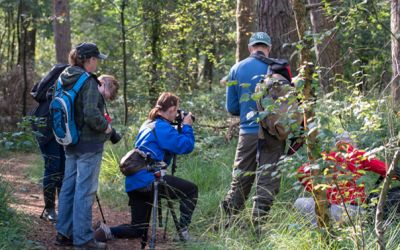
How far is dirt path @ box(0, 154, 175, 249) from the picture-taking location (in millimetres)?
6461

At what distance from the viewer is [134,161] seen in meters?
6.05

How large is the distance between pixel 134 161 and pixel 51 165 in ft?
5.13

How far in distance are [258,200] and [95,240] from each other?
5.49ft

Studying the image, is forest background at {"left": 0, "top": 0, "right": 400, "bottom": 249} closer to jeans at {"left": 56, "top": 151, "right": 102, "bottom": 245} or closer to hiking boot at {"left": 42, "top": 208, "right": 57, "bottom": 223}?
jeans at {"left": 56, "top": 151, "right": 102, "bottom": 245}

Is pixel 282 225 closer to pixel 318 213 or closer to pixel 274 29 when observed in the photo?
pixel 318 213

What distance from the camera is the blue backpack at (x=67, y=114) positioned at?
5852mm

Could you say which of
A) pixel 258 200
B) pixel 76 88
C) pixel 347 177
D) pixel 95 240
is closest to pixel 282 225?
pixel 258 200

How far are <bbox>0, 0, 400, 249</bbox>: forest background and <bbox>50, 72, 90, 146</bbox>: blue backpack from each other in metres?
0.47

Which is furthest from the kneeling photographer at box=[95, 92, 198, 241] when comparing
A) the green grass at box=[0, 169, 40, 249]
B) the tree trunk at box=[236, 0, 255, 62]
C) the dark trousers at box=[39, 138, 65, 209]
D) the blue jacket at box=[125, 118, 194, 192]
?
the tree trunk at box=[236, 0, 255, 62]

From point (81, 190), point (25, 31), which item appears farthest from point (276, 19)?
point (25, 31)

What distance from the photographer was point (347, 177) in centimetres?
428

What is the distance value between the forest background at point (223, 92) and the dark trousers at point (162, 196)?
307 mm

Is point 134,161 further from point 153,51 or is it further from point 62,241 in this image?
point 153,51

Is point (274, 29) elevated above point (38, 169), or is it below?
above
